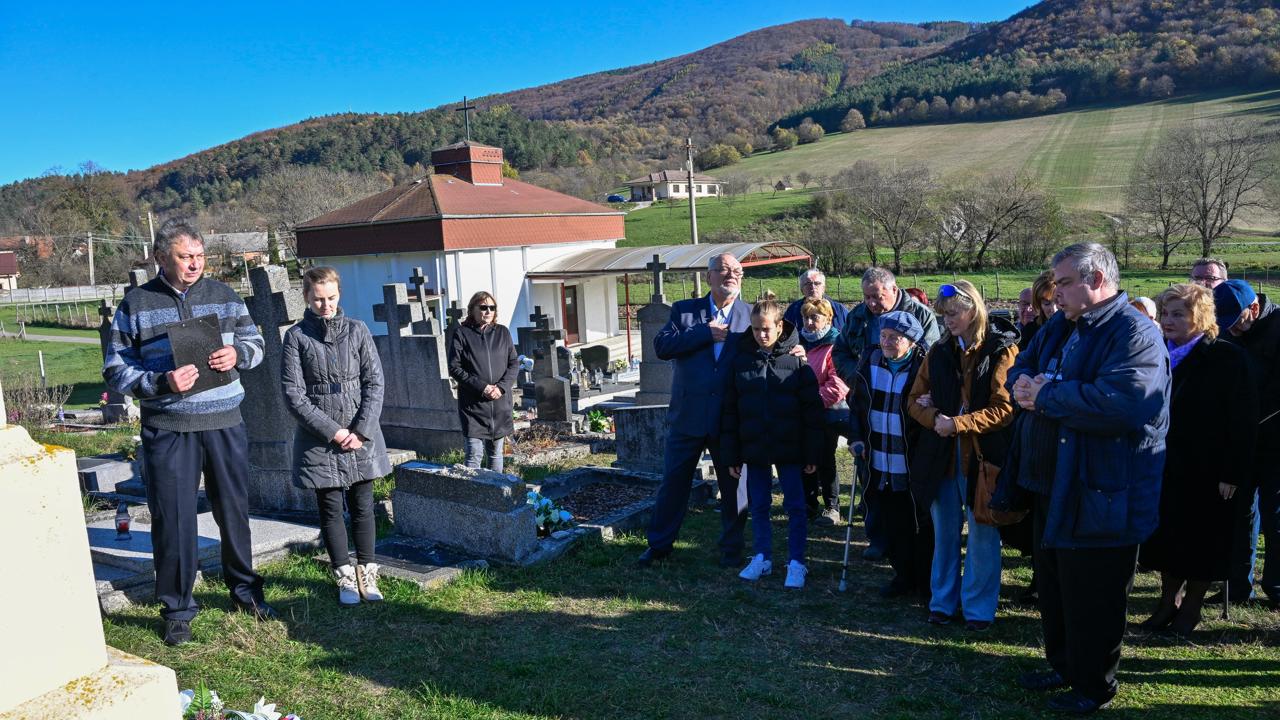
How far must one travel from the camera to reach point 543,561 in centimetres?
556

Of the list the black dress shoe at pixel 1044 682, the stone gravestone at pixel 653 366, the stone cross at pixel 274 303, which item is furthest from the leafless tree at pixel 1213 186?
the stone cross at pixel 274 303

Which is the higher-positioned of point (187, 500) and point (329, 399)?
point (329, 399)

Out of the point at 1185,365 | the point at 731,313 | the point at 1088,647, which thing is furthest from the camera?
the point at 731,313

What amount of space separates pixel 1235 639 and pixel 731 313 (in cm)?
324

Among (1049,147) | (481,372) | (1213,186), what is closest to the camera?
(481,372)

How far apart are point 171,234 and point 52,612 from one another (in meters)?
2.93

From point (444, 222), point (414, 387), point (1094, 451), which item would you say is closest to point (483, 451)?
point (414, 387)

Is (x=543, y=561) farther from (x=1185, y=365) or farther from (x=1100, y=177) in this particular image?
(x=1100, y=177)

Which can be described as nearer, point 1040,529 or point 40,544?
point 40,544

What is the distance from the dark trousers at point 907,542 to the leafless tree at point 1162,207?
29164 millimetres

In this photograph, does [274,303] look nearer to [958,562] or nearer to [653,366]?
[653,366]

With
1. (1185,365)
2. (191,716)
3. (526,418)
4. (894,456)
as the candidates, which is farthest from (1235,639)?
(526,418)

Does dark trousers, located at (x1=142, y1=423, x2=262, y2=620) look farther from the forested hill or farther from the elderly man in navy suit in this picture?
the forested hill

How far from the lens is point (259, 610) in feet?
15.2
